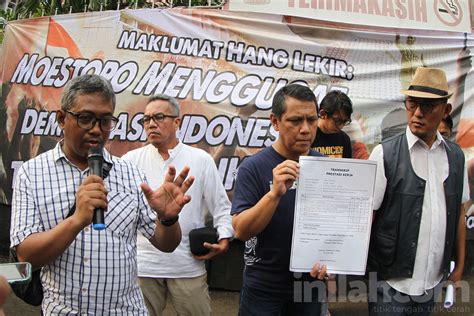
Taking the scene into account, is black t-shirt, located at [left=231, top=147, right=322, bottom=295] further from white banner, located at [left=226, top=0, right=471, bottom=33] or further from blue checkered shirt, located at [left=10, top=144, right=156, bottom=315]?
white banner, located at [left=226, top=0, right=471, bottom=33]

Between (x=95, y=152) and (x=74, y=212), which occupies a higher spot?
(x=95, y=152)

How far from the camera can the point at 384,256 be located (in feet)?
9.05

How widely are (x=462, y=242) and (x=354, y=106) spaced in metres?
2.24

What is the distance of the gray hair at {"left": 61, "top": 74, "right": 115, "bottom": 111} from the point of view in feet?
6.52

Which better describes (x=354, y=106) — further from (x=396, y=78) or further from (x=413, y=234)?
(x=413, y=234)

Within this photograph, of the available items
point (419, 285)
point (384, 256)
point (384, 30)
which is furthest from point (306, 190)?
point (384, 30)

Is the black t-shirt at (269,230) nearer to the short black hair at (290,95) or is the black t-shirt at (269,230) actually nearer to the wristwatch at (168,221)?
the short black hair at (290,95)

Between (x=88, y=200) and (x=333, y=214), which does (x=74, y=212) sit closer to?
(x=88, y=200)

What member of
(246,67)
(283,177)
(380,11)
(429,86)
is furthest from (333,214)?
(380,11)

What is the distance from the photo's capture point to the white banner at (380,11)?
4.84 meters

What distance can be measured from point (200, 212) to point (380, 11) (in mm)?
2775

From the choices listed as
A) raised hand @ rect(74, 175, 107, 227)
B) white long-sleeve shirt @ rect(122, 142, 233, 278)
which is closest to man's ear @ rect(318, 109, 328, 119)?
white long-sleeve shirt @ rect(122, 142, 233, 278)

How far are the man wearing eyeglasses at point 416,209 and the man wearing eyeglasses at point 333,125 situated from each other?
125cm

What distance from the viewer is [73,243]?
6.39 feet
